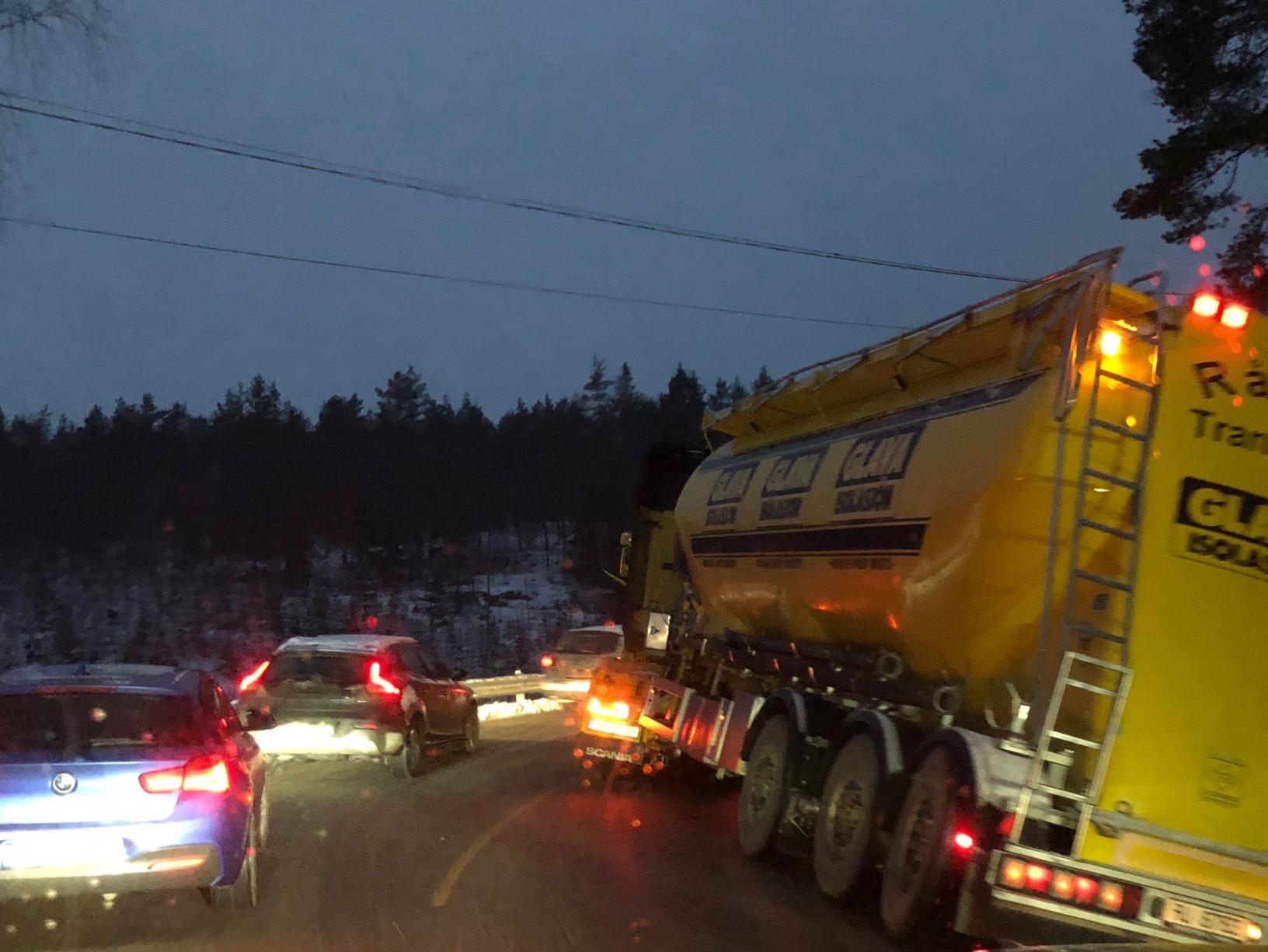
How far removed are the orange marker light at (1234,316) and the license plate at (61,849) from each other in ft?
22.7

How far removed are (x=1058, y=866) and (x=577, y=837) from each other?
5071mm

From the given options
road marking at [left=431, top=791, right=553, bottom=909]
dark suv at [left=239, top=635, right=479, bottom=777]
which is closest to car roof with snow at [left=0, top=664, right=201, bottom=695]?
road marking at [left=431, top=791, right=553, bottom=909]

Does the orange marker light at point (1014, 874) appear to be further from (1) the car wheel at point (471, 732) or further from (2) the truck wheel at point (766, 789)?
(1) the car wheel at point (471, 732)

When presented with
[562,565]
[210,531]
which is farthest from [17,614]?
[562,565]

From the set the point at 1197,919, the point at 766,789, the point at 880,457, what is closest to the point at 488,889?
the point at 766,789

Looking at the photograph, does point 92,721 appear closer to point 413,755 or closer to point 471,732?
point 413,755

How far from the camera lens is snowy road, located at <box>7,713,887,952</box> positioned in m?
7.10

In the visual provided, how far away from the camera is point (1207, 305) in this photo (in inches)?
277

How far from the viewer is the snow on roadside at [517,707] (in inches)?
934

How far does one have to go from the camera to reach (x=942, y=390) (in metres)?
9.05

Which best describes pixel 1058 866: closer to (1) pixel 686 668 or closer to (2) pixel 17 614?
(1) pixel 686 668

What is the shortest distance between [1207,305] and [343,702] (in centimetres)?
981

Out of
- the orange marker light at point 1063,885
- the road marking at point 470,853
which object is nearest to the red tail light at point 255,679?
the road marking at point 470,853

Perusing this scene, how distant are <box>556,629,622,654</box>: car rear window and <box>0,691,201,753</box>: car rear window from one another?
16.3 meters
